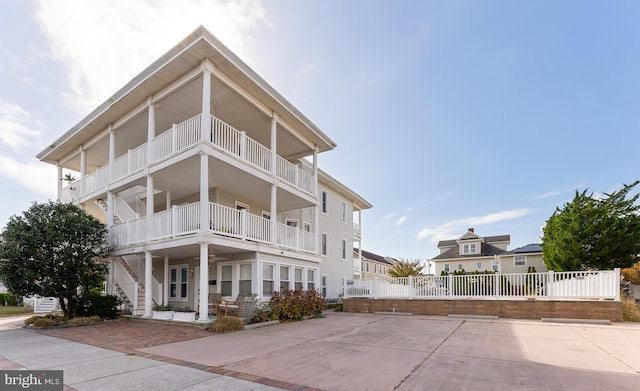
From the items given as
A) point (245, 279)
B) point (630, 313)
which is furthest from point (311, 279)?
point (630, 313)

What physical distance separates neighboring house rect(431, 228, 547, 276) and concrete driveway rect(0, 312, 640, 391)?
26.1 meters

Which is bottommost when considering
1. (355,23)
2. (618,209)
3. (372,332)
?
(372,332)

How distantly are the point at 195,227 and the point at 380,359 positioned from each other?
7.92 meters

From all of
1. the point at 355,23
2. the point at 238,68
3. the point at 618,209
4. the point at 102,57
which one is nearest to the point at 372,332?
the point at 238,68

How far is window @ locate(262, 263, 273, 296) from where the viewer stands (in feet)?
47.2

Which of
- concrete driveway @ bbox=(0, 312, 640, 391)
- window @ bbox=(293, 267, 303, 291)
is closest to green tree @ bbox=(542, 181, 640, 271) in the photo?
concrete driveway @ bbox=(0, 312, 640, 391)

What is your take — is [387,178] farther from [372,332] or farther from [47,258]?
[47,258]

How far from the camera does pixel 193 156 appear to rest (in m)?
12.3

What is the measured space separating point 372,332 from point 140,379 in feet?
22.4

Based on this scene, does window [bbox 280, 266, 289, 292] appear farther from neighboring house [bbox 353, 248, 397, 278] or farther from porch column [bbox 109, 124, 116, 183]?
neighboring house [bbox 353, 248, 397, 278]

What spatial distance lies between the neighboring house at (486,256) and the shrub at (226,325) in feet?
101

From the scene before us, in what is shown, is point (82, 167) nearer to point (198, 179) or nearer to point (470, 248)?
point (198, 179)

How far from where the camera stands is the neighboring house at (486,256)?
35.2 m

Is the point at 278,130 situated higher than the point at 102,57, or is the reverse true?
the point at 102,57
